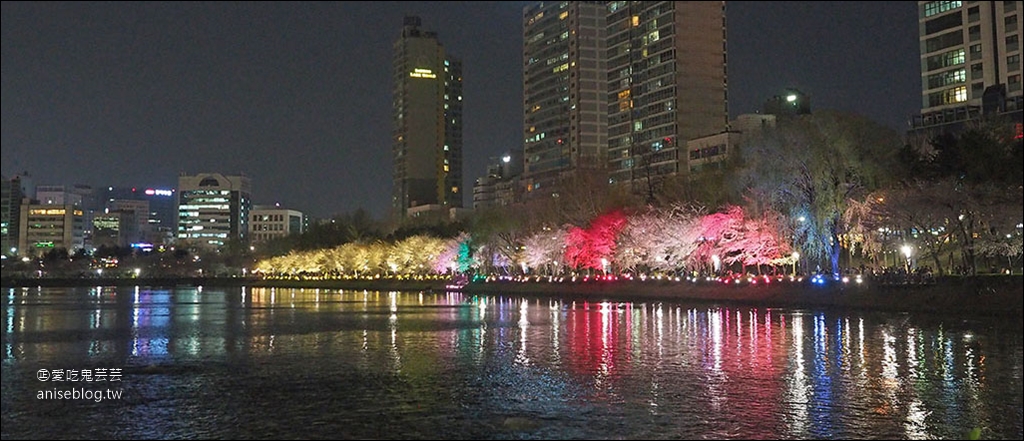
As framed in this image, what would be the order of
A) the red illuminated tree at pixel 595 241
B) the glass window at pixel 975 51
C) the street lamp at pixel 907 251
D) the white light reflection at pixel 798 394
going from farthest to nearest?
the glass window at pixel 975 51 → the red illuminated tree at pixel 595 241 → the street lamp at pixel 907 251 → the white light reflection at pixel 798 394

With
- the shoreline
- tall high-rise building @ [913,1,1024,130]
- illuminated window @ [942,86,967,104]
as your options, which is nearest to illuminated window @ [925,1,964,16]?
tall high-rise building @ [913,1,1024,130]

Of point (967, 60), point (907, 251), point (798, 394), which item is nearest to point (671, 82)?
point (967, 60)

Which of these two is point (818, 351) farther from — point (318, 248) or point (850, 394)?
point (318, 248)

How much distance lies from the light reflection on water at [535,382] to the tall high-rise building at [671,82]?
12504 cm

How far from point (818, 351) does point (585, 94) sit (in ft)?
541

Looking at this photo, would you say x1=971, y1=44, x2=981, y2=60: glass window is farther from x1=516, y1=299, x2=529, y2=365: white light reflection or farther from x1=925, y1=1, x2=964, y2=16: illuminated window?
x1=516, y1=299, x2=529, y2=365: white light reflection

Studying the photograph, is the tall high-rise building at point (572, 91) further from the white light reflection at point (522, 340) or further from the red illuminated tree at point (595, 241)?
the white light reflection at point (522, 340)

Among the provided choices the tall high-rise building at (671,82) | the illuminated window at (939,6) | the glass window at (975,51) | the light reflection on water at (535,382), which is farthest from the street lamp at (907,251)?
the tall high-rise building at (671,82)

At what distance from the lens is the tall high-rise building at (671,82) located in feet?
513

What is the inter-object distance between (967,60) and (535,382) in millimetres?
104027

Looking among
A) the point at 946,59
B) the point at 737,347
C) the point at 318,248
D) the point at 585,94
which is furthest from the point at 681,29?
the point at 737,347

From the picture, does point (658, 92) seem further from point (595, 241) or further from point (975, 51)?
point (595, 241)

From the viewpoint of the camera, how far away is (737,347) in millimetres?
25547

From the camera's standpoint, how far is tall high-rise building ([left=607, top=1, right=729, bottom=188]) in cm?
15625
